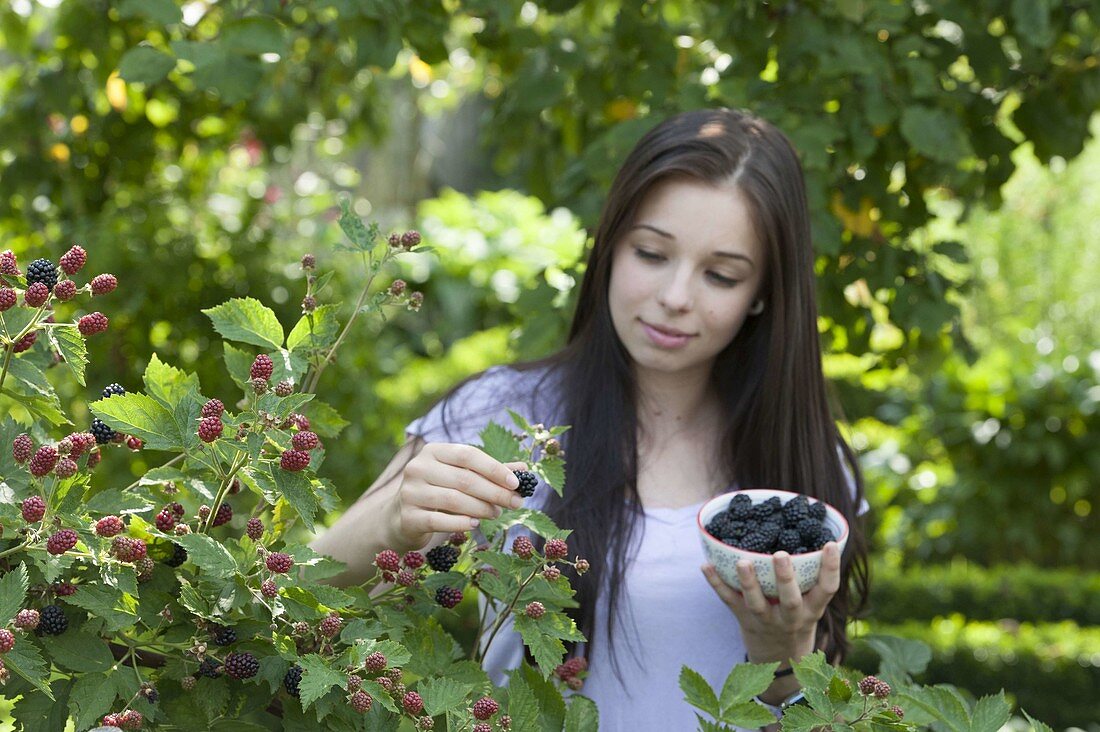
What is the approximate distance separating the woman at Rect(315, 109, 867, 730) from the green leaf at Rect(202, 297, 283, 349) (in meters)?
0.39

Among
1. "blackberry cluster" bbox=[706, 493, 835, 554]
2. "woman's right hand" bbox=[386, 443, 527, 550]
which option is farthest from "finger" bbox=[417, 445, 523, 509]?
"blackberry cluster" bbox=[706, 493, 835, 554]

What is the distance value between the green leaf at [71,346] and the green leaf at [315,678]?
0.29 metres

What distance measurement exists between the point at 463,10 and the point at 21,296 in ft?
4.95

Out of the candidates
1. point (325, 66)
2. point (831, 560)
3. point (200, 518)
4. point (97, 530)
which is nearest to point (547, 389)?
point (831, 560)

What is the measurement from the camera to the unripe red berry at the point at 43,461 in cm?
97

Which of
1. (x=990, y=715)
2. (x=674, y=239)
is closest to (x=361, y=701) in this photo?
(x=990, y=715)

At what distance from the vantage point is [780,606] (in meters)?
1.46

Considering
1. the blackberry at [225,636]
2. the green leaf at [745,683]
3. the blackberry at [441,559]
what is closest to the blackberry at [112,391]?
the blackberry at [225,636]

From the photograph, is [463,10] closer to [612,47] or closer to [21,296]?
[612,47]

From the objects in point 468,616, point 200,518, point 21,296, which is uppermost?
point 21,296

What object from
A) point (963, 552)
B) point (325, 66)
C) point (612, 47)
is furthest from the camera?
point (963, 552)

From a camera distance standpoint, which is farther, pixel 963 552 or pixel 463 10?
pixel 963 552

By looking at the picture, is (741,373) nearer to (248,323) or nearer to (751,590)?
(751,590)

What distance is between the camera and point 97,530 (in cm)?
98
